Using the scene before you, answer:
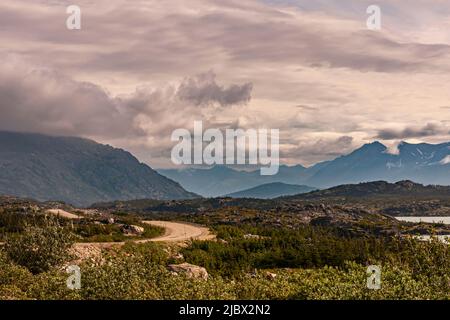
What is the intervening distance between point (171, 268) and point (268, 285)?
110ft

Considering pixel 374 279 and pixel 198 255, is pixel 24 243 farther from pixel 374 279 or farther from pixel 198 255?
pixel 374 279

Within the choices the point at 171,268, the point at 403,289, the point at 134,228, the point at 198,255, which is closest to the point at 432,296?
the point at 403,289

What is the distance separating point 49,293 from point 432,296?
36.1 metres

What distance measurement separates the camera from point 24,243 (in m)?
85.4

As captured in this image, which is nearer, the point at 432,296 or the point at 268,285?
the point at 432,296

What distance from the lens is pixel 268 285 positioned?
2174 inches

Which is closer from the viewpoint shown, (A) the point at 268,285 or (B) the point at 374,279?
(B) the point at 374,279

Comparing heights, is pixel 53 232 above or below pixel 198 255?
above

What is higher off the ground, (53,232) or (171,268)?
(53,232)

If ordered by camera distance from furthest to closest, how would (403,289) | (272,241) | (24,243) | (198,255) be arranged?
(272,241) → (198,255) → (24,243) → (403,289)
